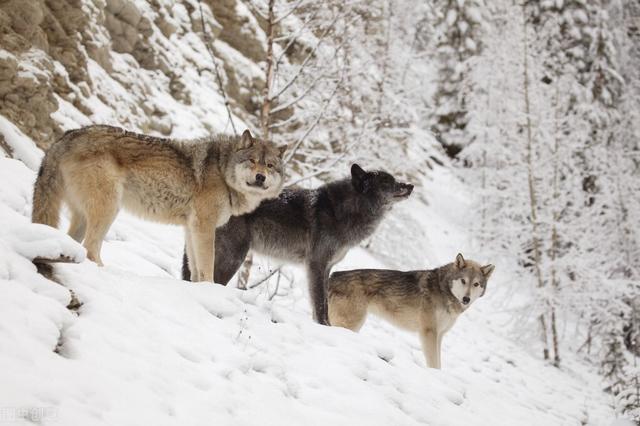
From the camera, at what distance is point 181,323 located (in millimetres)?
3557

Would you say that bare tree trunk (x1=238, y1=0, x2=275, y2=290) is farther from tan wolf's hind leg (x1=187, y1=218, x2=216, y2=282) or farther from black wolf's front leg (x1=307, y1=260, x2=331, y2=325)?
tan wolf's hind leg (x1=187, y1=218, x2=216, y2=282)

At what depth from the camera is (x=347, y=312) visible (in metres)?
7.17

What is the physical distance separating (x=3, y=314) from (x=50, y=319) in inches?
9.6

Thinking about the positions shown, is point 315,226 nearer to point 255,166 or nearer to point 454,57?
point 255,166

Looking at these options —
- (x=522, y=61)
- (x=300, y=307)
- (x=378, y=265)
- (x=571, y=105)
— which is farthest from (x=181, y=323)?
(x=571, y=105)

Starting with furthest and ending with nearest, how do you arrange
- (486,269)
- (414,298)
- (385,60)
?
(385,60) < (486,269) < (414,298)

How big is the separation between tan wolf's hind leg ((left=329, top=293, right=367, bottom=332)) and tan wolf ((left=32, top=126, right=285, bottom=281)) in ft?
7.65

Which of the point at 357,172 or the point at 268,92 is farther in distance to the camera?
the point at 268,92

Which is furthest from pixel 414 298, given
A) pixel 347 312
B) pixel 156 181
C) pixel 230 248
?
pixel 156 181

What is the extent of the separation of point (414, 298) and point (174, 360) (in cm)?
497

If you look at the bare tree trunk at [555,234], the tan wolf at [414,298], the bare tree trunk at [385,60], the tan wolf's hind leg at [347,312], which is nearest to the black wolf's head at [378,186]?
the tan wolf at [414,298]

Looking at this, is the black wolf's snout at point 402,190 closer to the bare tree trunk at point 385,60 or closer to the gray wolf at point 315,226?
the gray wolf at point 315,226

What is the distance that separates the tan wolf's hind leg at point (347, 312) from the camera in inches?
282

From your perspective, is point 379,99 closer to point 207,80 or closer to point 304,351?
point 207,80
